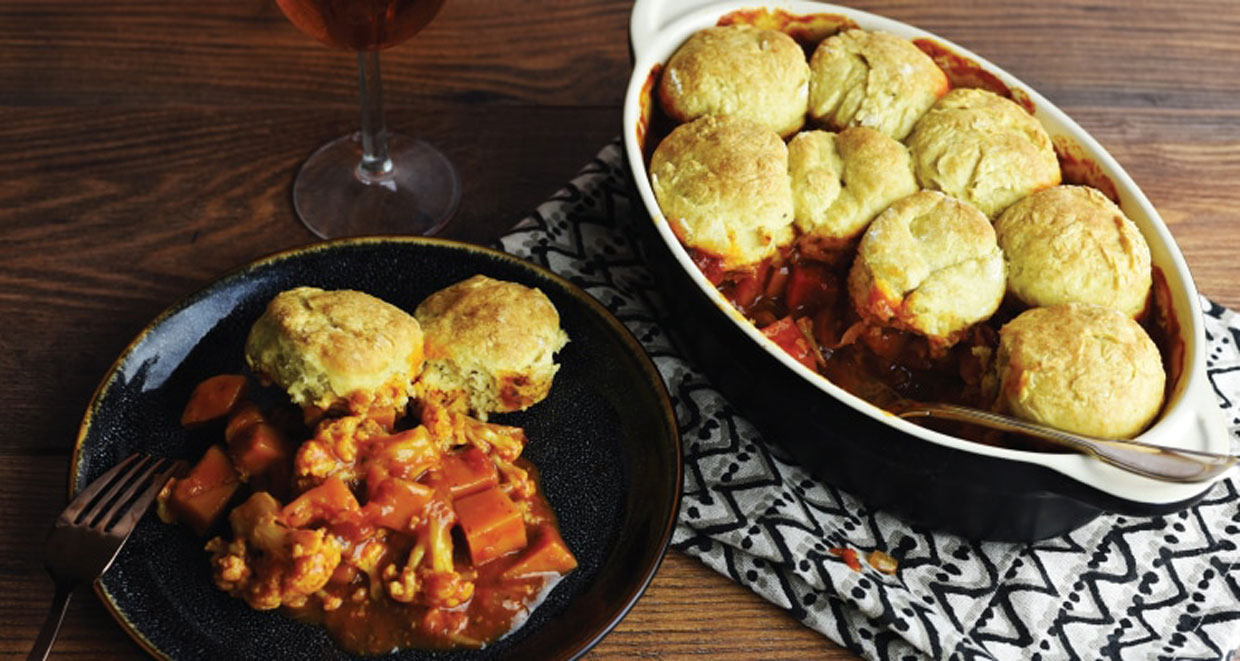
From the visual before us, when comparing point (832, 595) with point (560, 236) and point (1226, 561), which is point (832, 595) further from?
point (560, 236)

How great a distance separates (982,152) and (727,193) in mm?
488

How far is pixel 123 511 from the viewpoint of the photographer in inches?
69.1

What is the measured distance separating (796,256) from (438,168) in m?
0.84

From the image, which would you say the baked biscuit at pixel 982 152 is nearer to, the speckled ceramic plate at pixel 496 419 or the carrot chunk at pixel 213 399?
the speckled ceramic plate at pixel 496 419

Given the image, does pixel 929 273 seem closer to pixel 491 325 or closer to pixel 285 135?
pixel 491 325

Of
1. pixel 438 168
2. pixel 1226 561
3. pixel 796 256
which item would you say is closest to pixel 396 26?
pixel 438 168

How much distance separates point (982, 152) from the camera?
7.10 feet

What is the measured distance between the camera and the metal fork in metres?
1.67

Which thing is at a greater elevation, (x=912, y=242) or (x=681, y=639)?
(x=912, y=242)

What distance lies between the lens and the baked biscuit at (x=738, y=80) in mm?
2227

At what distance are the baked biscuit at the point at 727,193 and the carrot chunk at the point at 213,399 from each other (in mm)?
770

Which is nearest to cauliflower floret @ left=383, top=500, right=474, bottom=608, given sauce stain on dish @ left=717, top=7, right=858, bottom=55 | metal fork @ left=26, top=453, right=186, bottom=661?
metal fork @ left=26, top=453, right=186, bottom=661

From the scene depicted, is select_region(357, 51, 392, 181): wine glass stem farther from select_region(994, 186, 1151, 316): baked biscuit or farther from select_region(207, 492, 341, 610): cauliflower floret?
select_region(994, 186, 1151, 316): baked biscuit

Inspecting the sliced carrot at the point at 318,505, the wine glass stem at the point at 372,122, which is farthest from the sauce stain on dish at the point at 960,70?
the sliced carrot at the point at 318,505
